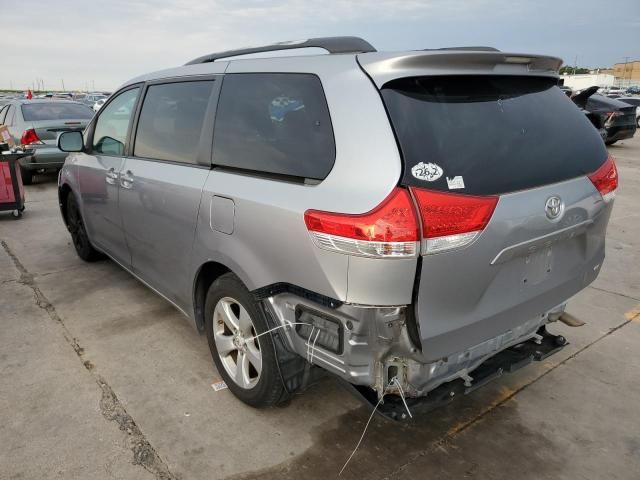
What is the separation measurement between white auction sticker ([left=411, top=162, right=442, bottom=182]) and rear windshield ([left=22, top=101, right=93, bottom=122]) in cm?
948

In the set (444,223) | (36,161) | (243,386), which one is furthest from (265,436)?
(36,161)

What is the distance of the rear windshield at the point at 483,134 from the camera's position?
1.92 m

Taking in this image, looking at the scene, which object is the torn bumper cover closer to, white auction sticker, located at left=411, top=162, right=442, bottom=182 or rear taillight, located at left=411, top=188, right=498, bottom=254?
rear taillight, located at left=411, top=188, right=498, bottom=254

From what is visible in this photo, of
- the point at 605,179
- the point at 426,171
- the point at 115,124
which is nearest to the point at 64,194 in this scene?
the point at 115,124

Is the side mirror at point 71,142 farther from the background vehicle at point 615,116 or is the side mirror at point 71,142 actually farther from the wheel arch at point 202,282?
the background vehicle at point 615,116

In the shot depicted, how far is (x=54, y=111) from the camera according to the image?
9.72 m

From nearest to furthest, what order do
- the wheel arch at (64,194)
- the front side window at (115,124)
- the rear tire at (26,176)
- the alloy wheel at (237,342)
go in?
the alloy wheel at (237,342) → the front side window at (115,124) → the wheel arch at (64,194) → the rear tire at (26,176)

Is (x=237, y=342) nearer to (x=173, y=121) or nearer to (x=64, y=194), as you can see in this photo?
(x=173, y=121)

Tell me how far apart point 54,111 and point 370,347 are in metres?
9.91

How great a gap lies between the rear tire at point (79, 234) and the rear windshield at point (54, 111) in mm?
5236

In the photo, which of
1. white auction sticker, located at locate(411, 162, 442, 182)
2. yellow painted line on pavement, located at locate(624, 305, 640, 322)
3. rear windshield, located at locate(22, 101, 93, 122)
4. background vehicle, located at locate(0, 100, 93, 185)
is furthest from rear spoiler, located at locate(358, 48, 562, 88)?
rear windshield, located at locate(22, 101, 93, 122)

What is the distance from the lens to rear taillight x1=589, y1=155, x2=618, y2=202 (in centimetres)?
247

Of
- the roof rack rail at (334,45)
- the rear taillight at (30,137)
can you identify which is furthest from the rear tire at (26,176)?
the roof rack rail at (334,45)

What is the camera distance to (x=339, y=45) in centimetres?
242
